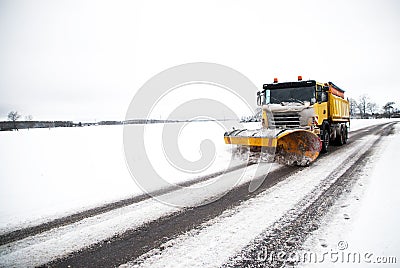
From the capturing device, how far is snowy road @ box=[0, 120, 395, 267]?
2684 mm

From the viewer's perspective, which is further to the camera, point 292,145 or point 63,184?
point 292,145

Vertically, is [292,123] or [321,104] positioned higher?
[321,104]

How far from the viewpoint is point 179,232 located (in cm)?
323

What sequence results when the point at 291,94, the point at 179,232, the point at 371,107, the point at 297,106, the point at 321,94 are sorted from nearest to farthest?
the point at 179,232, the point at 297,106, the point at 291,94, the point at 321,94, the point at 371,107

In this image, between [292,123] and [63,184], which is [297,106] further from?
[63,184]

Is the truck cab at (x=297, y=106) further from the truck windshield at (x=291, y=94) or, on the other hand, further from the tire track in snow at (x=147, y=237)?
the tire track in snow at (x=147, y=237)

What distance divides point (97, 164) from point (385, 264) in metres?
8.18

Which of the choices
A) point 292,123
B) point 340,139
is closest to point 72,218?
point 292,123

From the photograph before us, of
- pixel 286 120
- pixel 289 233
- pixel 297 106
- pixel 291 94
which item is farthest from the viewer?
pixel 291 94

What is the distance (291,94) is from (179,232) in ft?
23.2

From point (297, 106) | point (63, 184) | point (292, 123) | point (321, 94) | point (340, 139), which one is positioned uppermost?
point (321, 94)

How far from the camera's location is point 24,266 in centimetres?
261

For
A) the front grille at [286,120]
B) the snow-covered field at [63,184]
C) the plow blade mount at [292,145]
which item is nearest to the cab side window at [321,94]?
the front grille at [286,120]

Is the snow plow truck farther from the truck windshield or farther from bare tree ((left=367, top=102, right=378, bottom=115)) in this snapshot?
bare tree ((left=367, top=102, right=378, bottom=115))
